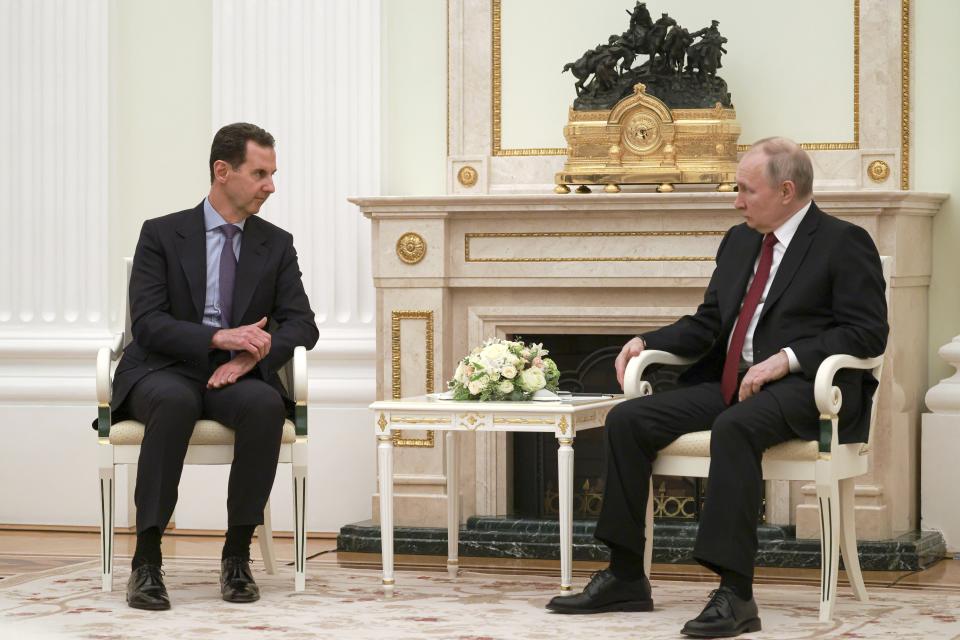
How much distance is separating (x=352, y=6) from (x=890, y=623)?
3.24 metres

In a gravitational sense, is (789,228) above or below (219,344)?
above

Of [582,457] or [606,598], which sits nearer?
[606,598]

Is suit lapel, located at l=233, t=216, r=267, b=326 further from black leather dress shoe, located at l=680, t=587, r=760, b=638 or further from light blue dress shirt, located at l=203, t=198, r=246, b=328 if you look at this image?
black leather dress shoe, located at l=680, t=587, r=760, b=638

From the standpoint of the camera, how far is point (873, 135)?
18.1 ft

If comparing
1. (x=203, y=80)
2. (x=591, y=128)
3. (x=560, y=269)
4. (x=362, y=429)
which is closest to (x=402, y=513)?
(x=362, y=429)

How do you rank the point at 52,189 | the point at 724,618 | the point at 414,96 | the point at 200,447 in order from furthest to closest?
the point at 52,189, the point at 414,96, the point at 200,447, the point at 724,618

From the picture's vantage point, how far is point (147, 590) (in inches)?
167

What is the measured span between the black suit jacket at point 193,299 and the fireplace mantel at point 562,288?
0.86 m

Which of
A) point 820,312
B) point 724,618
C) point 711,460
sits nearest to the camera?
point 724,618

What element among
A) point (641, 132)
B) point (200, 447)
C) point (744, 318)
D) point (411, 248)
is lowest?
point (200, 447)

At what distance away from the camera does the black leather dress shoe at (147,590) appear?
423 centimetres

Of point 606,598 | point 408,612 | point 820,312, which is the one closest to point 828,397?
point 820,312

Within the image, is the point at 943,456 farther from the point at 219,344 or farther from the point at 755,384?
the point at 219,344

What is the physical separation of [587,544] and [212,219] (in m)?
1.72
